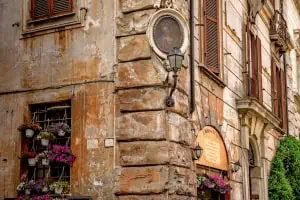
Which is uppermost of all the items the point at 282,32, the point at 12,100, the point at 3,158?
the point at 282,32

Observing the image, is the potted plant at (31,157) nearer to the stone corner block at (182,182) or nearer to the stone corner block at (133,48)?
the stone corner block at (133,48)

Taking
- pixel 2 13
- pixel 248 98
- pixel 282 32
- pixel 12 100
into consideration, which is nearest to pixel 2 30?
pixel 2 13

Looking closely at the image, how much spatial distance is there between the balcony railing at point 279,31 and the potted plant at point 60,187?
1128cm

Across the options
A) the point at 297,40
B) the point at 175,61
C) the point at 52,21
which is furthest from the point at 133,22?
the point at 297,40

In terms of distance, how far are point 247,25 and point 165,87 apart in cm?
710

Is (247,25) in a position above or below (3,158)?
above

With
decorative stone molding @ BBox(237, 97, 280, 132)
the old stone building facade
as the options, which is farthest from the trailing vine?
the old stone building facade

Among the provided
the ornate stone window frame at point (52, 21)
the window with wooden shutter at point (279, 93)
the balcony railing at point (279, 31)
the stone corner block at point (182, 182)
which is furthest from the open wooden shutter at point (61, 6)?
the window with wooden shutter at point (279, 93)

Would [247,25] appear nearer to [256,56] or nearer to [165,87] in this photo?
[256,56]

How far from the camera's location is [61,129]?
11.0 metres

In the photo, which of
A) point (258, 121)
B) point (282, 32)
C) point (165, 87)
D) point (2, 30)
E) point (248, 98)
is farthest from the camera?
point (282, 32)

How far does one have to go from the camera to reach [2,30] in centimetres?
1203

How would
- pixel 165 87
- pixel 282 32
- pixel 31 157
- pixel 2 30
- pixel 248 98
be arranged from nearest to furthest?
pixel 165 87 < pixel 31 157 < pixel 2 30 < pixel 248 98 < pixel 282 32

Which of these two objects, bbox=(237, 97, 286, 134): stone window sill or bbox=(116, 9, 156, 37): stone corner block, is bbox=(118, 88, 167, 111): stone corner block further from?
bbox=(237, 97, 286, 134): stone window sill
